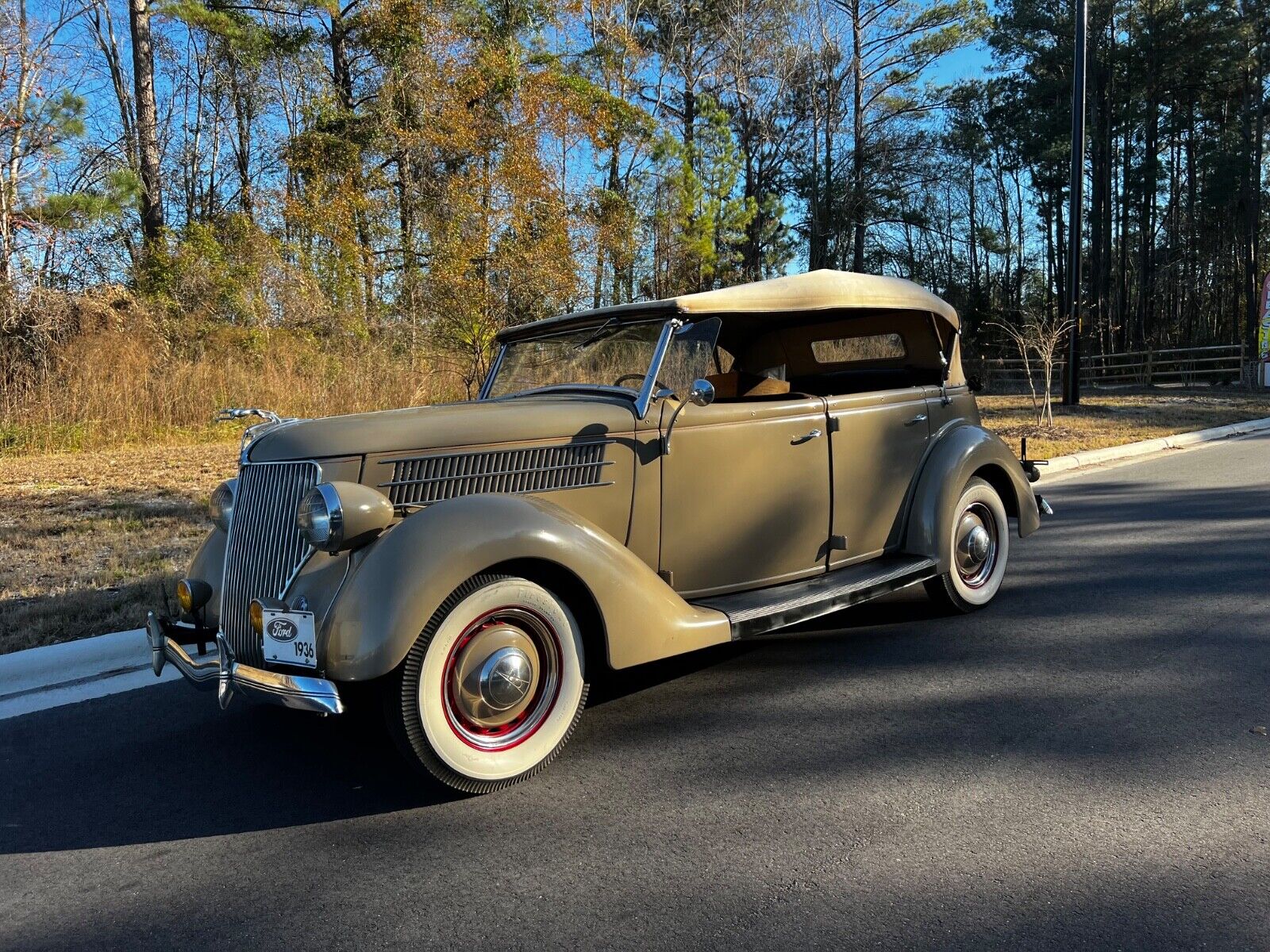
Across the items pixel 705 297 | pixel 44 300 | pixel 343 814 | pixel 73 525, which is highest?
pixel 44 300

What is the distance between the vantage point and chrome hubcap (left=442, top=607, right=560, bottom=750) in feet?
9.55

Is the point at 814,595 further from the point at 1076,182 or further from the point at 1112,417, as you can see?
the point at 1076,182

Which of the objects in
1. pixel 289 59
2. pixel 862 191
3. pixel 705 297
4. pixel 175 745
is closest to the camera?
pixel 175 745

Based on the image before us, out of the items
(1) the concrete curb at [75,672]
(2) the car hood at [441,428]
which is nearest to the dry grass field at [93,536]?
(1) the concrete curb at [75,672]

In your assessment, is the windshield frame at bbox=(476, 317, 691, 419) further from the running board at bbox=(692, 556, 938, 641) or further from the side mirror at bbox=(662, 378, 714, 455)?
the running board at bbox=(692, 556, 938, 641)

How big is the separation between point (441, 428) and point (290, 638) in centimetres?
90

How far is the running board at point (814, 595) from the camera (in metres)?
3.55

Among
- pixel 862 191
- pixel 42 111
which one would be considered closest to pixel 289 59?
pixel 42 111

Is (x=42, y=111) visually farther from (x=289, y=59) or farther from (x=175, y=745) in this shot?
(x=175, y=745)

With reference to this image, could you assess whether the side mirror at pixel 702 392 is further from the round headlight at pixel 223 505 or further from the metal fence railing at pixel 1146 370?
the metal fence railing at pixel 1146 370

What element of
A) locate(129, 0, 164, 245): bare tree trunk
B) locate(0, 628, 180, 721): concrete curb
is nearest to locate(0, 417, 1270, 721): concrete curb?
locate(0, 628, 180, 721): concrete curb

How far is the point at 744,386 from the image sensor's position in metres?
4.70

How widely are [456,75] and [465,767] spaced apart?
1753 cm

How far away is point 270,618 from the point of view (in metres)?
2.91
